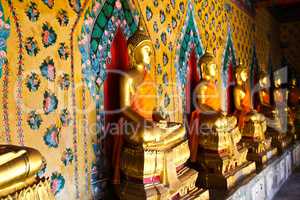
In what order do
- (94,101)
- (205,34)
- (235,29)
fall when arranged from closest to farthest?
(94,101) → (205,34) → (235,29)

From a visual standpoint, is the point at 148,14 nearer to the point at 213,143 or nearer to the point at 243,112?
the point at 213,143

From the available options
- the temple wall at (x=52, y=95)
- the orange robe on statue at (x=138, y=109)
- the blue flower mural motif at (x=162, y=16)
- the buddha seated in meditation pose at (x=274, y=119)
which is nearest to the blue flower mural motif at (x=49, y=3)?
the temple wall at (x=52, y=95)

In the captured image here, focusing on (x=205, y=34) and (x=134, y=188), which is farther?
(x=205, y=34)

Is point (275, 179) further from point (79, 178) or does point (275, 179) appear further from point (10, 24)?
point (10, 24)

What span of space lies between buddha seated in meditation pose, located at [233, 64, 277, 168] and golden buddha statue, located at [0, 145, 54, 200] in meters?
3.62

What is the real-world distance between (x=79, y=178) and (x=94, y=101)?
587 mm

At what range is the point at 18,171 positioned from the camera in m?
1.43

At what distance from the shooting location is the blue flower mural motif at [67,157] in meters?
2.43

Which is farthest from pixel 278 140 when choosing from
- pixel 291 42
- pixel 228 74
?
pixel 291 42

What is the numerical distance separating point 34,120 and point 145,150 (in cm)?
80

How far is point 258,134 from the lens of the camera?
4.80 m

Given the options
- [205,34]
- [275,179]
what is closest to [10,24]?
[205,34]

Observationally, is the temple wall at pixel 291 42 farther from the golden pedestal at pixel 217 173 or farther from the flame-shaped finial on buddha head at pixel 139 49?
the flame-shaped finial on buddha head at pixel 139 49

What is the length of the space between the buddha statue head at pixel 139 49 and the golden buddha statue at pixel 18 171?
5.03 feet
